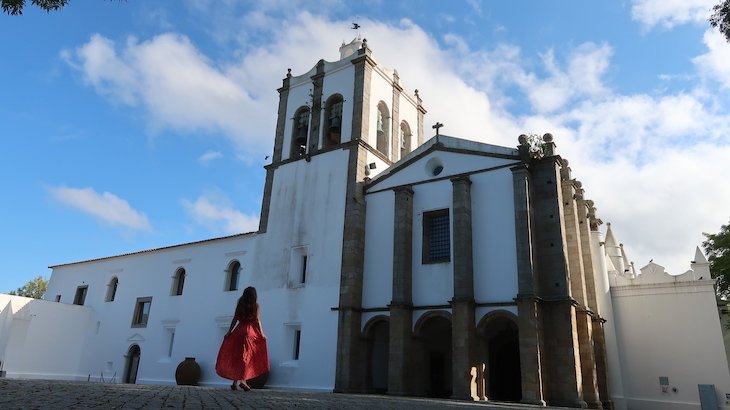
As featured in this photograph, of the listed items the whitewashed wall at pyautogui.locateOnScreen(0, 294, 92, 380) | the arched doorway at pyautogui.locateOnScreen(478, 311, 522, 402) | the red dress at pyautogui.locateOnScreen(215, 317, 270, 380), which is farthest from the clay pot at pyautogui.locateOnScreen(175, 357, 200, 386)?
the red dress at pyautogui.locateOnScreen(215, 317, 270, 380)

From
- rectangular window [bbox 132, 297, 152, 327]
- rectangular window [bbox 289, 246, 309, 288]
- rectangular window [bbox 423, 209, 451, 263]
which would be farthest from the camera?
rectangular window [bbox 132, 297, 152, 327]

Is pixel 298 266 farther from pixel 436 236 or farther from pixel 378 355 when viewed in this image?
pixel 436 236

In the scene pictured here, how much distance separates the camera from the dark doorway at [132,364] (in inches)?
1067

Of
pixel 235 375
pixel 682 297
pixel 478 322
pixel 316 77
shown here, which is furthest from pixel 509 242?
pixel 316 77

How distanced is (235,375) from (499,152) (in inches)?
480

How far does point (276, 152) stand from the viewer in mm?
24875

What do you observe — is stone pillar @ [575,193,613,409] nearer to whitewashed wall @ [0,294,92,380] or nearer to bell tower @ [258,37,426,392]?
bell tower @ [258,37,426,392]

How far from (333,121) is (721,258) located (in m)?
22.9

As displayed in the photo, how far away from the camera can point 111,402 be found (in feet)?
20.8

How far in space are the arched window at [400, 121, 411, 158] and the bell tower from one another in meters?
0.05

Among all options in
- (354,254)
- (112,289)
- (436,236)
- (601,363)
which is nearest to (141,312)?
(112,289)

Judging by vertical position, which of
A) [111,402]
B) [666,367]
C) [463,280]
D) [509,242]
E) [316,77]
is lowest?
[111,402]

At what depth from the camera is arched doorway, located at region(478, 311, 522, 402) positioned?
61.0ft

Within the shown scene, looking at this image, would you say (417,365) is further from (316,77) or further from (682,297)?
(316,77)
